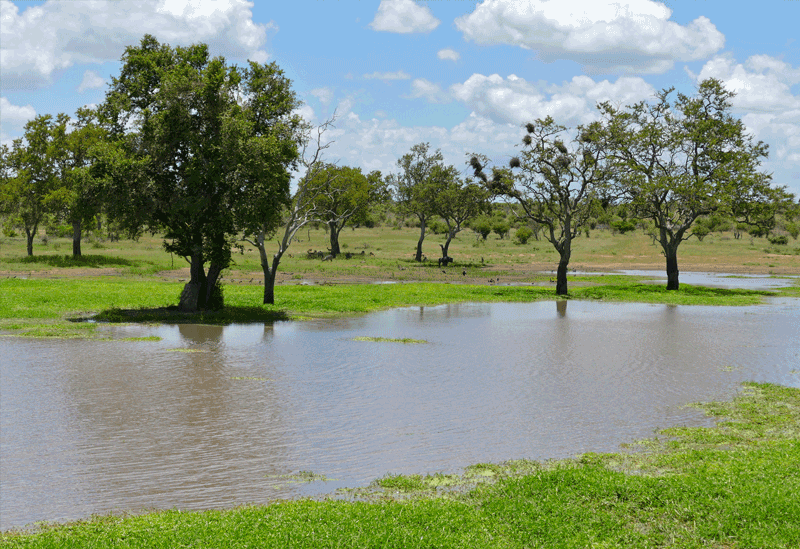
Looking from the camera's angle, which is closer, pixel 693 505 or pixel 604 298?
pixel 693 505

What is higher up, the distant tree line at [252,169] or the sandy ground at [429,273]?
the distant tree line at [252,169]

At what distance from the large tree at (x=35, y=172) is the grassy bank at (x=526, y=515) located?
61.2 metres

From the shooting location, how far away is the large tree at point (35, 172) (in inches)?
2532

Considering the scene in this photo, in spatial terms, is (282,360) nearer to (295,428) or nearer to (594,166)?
(295,428)

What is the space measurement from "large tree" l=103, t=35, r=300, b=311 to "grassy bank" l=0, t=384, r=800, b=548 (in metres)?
19.6

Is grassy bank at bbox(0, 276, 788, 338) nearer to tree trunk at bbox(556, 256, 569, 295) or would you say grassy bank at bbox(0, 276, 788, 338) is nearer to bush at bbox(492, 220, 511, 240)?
tree trunk at bbox(556, 256, 569, 295)

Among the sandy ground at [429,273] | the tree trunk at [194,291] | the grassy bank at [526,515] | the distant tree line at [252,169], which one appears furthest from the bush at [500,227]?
the grassy bank at [526,515]

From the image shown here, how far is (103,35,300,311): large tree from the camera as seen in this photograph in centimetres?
2833

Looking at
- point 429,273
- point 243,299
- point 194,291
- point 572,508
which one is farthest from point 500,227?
point 572,508

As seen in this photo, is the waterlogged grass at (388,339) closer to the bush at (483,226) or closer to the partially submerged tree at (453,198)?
the partially submerged tree at (453,198)

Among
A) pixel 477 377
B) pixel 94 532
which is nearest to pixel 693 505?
pixel 94 532

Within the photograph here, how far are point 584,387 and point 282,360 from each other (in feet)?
28.6

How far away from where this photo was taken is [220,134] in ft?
93.7

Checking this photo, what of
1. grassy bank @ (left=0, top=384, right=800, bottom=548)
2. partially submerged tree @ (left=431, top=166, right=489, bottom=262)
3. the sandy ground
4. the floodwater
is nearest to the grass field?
grassy bank @ (left=0, top=384, right=800, bottom=548)
